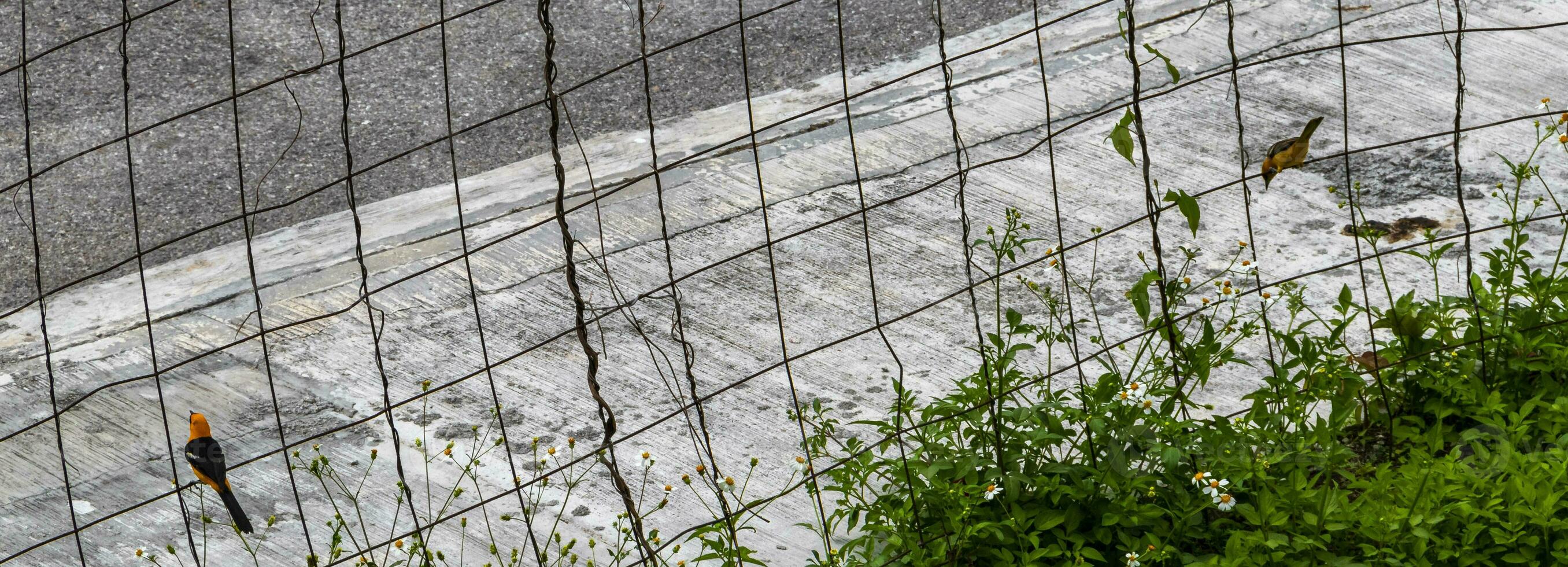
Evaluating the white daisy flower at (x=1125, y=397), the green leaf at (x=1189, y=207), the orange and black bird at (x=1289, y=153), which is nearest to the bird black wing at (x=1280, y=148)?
the orange and black bird at (x=1289, y=153)

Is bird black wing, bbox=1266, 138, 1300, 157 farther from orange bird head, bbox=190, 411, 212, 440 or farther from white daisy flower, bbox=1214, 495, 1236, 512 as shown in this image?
orange bird head, bbox=190, 411, 212, 440

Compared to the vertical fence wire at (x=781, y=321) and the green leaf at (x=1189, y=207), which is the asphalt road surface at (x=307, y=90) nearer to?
the vertical fence wire at (x=781, y=321)

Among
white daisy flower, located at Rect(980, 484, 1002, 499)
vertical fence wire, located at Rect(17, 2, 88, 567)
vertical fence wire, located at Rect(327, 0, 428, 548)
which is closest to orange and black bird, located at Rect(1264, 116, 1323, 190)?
white daisy flower, located at Rect(980, 484, 1002, 499)

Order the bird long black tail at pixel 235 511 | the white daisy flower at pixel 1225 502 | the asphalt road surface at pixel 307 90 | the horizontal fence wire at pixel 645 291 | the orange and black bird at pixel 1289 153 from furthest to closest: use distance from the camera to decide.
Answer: the asphalt road surface at pixel 307 90 < the bird long black tail at pixel 235 511 < the orange and black bird at pixel 1289 153 < the horizontal fence wire at pixel 645 291 < the white daisy flower at pixel 1225 502

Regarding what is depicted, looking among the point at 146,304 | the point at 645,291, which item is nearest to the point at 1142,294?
the point at 146,304

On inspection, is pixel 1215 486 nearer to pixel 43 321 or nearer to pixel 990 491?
pixel 990 491

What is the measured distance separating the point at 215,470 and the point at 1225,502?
6.54 ft

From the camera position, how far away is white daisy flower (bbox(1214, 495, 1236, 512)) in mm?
1977

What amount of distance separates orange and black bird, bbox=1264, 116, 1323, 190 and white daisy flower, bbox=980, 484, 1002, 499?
74cm

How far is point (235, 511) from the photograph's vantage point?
2691 mm

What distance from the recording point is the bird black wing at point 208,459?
105 inches

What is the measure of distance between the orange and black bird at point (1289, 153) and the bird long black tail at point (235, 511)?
2140mm

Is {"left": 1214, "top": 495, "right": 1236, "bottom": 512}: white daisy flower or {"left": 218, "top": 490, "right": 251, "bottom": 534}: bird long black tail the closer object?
{"left": 1214, "top": 495, "right": 1236, "bottom": 512}: white daisy flower

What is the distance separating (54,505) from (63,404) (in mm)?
455
